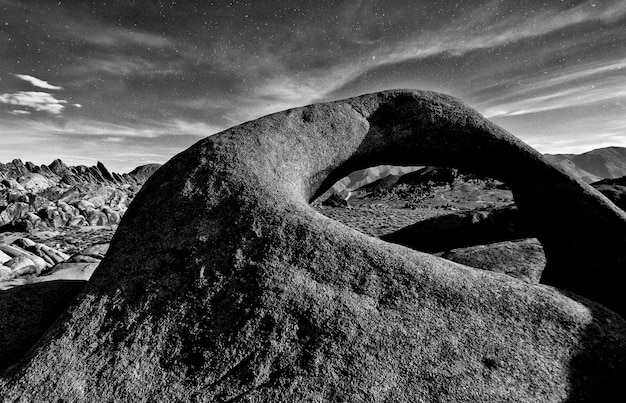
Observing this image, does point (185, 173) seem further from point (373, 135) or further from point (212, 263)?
point (373, 135)

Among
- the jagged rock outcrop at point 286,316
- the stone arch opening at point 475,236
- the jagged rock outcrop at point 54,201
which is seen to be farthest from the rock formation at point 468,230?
the jagged rock outcrop at point 54,201

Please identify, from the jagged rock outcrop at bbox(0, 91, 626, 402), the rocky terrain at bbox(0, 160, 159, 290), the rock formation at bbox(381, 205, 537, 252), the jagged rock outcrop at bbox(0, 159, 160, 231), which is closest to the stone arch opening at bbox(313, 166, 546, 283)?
the rock formation at bbox(381, 205, 537, 252)

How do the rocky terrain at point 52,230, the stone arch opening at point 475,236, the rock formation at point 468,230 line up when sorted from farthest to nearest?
the rock formation at point 468,230
the rocky terrain at point 52,230
the stone arch opening at point 475,236

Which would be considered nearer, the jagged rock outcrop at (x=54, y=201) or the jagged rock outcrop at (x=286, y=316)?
the jagged rock outcrop at (x=286, y=316)

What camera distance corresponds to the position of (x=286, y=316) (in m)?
2.80

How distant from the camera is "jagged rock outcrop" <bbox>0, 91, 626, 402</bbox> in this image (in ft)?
8.36

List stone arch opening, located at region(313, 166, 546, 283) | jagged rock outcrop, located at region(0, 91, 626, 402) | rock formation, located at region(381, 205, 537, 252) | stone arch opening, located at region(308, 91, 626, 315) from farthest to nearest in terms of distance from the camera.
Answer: rock formation, located at region(381, 205, 537, 252) → stone arch opening, located at region(313, 166, 546, 283) → stone arch opening, located at region(308, 91, 626, 315) → jagged rock outcrop, located at region(0, 91, 626, 402)

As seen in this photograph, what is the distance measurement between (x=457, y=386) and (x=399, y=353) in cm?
45

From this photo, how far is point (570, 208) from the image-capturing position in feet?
14.6

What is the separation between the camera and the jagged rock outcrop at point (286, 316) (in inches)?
100

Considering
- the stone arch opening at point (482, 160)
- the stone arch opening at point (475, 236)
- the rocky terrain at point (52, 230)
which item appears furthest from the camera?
the rocky terrain at point (52, 230)

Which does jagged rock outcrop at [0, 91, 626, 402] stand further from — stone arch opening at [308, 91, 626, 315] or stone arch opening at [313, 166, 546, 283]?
stone arch opening at [313, 166, 546, 283]

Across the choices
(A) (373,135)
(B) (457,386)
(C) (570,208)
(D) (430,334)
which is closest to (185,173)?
(A) (373,135)

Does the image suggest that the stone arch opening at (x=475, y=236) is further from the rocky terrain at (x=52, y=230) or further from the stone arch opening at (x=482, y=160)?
the rocky terrain at (x=52, y=230)
